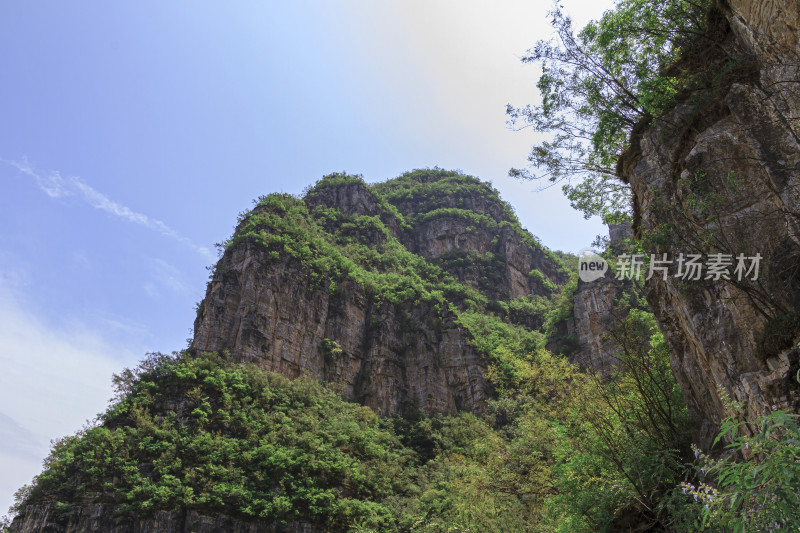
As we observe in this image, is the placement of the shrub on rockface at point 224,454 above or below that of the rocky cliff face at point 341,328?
below

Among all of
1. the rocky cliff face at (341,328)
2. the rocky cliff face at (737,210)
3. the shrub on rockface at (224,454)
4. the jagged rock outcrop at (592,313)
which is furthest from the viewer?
the jagged rock outcrop at (592,313)

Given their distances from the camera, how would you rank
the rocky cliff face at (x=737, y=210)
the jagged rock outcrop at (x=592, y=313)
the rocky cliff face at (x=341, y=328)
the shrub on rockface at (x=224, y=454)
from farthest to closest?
the jagged rock outcrop at (x=592, y=313), the rocky cliff face at (x=341, y=328), the shrub on rockface at (x=224, y=454), the rocky cliff face at (x=737, y=210)

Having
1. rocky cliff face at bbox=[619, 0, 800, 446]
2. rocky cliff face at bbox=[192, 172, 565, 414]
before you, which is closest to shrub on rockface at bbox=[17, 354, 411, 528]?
rocky cliff face at bbox=[192, 172, 565, 414]

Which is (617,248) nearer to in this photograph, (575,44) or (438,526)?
(575,44)

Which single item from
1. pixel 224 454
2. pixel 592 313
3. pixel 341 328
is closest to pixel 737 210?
pixel 224 454

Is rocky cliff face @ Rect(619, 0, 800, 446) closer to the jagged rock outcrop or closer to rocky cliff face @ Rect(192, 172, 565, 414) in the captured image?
rocky cliff face @ Rect(192, 172, 565, 414)

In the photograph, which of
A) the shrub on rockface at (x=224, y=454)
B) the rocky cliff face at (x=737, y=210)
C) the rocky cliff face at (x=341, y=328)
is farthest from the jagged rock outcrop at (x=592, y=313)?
the rocky cliff face at (x=737, y=210)

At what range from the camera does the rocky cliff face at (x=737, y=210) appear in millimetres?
7082

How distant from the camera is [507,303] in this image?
58531 mm

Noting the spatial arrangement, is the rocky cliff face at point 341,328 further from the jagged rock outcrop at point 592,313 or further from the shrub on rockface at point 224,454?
the jagged rock outcrop at point 592,313

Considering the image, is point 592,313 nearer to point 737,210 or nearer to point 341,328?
point 341,328

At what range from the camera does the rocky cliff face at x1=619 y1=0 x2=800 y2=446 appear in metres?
7.08

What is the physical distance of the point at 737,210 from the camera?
7.93 metres

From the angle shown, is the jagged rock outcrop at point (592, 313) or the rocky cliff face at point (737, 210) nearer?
the rocky cliff face at point (737, 210)
